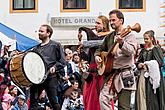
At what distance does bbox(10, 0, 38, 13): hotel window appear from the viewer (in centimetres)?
2316

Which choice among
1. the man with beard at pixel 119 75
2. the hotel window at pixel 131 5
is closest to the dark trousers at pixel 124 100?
the man with beard at pixel 119 75

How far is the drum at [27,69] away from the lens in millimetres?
7797

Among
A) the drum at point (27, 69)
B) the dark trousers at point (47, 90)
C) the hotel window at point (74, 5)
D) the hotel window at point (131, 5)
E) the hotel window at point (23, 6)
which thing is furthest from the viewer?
the hotel window at point (23, 6)

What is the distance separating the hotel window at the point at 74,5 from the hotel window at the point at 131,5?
1473mm

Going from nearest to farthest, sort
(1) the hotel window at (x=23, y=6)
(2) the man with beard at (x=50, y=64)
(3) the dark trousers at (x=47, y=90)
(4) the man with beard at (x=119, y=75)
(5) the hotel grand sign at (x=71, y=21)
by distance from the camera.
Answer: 1. (4) the man with beard at (x=119, y=75)
2. (3) the dark trousers at (x=47, y=90)
3. (2) the man with beard at (x=50, y=64)
4. (5) the hotel grand sign at (x=71, y=21)
5. (1) the hotel window at (x=23, y=6)

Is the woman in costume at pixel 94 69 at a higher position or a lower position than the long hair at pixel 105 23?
lower

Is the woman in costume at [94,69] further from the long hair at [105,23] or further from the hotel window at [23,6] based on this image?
the hotel window at [23,6]

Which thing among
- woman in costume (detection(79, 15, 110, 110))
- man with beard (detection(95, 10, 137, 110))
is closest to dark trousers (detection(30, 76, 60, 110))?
woman in costume (detection(79, 15, 110, 110))

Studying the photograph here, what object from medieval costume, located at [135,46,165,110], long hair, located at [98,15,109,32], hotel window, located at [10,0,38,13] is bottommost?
medieval costume, located at [135,46,165,110]

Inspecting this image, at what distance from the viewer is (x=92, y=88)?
7.52 m

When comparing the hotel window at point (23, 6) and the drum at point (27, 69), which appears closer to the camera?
the drum at point (27, 69)

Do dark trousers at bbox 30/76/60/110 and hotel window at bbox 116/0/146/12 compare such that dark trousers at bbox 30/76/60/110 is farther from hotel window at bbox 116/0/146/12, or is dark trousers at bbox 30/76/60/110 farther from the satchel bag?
hotel window at bbox 116/0/146/12

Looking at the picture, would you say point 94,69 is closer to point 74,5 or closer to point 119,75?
point 119,75

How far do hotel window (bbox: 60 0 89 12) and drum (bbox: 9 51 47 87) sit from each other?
14.9 meters
